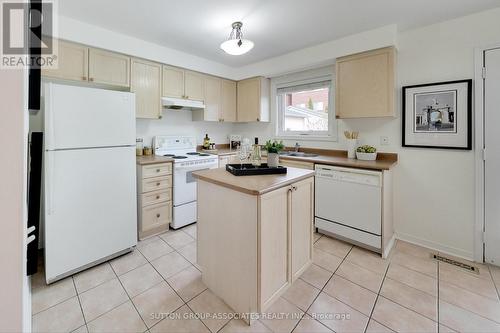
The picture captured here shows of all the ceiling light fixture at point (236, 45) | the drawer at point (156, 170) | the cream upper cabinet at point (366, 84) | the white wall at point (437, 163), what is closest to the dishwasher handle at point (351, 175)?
the white wall at point (437, 163)

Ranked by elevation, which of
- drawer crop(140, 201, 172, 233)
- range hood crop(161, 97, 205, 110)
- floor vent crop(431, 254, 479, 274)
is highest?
range hood crop(161, 97, 205, 110)

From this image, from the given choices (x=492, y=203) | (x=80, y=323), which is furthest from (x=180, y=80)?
(x=492, y=203)

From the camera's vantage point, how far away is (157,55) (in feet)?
10.0

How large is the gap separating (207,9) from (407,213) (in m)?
3.10

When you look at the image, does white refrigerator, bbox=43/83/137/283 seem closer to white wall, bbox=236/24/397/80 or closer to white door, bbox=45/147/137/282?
white door, bbox=45/147/137/282

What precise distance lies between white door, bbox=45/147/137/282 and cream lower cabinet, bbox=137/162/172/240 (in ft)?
1.01

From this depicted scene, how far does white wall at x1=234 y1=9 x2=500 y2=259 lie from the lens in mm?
2295

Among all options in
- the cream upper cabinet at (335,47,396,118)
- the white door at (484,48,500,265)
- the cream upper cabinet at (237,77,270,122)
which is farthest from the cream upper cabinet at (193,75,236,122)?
the white door at (484,48,500,265)

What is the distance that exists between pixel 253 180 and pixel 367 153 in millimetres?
1839

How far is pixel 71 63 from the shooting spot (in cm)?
243

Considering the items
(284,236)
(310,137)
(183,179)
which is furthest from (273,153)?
(310,137)

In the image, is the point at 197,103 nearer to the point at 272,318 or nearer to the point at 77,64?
the point at 77,64

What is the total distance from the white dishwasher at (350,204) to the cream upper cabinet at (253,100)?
1.62 meters

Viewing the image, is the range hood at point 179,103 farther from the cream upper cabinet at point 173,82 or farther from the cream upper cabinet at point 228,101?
the cream upper cabinet at point 228,101
